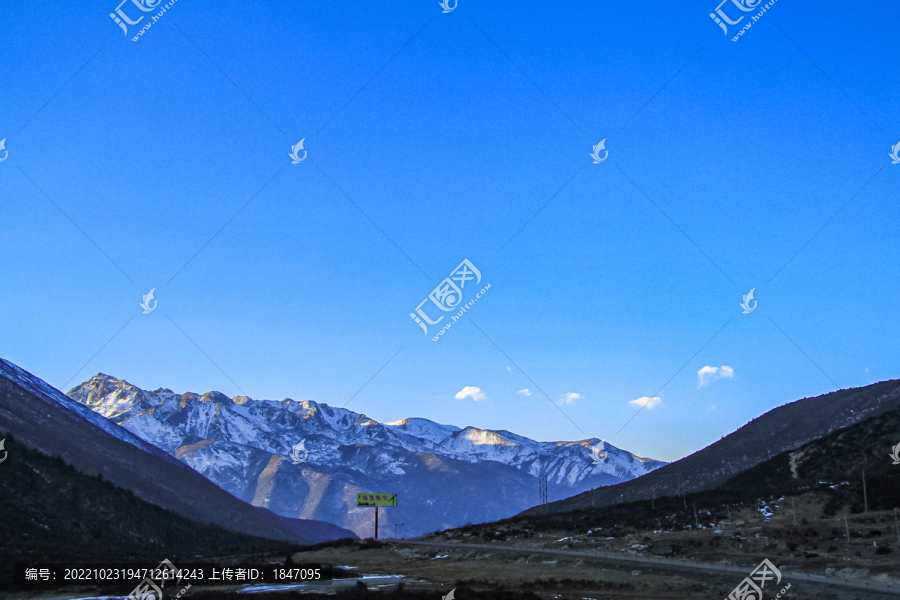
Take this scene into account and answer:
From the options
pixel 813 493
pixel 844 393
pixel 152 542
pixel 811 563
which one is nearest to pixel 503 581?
pixel 811 563

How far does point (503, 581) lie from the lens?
4138 centimetres

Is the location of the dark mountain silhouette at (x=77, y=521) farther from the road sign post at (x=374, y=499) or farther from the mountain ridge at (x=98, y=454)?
the road sign post at (x=374, y=499)

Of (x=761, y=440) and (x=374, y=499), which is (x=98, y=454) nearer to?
(x=374, y=499)

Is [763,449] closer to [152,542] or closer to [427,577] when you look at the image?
[427,577]

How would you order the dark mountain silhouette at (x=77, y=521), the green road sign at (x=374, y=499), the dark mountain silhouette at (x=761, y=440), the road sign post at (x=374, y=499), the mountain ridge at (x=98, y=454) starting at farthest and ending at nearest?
the green road sign at (x=374, y=499) < the road sign post at (x=374, y=499) < the mountain ridge at (x=98, y=454) < the dark mountain silhouette at (x=761, y=440) < the dark mountain silhouette at (x=77, y=521)

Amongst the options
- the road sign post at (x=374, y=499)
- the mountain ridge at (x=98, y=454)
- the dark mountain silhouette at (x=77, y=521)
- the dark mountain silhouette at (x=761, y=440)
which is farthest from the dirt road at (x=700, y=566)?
the mountain ridge at (x=98, y=454)

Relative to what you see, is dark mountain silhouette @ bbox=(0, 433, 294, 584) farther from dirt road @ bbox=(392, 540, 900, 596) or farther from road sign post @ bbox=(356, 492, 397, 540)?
dirt road @ bbox=(392, 540, 900, 596)

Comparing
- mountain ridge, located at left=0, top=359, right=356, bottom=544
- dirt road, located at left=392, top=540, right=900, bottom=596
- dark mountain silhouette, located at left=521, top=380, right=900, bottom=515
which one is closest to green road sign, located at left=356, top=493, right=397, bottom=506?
mountain ridge, located at left=0, top=359, right=356, bottom=544

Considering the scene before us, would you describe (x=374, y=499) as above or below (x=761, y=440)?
below

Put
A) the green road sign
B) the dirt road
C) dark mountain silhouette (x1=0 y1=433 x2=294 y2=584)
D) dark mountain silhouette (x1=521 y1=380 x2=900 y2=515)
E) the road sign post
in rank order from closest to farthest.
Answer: the dirt road
dark mountain silhouette (x1=0 y1=433 x2=294 y2=584)
dark mountain silhouette (x1=521 y1=380 x2=900 y2=515)
the road sign post
the green road sign

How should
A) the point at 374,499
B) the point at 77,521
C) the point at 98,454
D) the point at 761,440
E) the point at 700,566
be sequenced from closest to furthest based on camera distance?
the point at 700,566 → the point at 77,521 → the point at 761,440 → the point at 374,499 → the point at 98,454

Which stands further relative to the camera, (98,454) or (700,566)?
(98,454)

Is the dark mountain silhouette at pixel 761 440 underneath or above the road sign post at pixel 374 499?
above

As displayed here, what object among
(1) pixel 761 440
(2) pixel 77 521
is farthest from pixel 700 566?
(1) pixel 761 440
